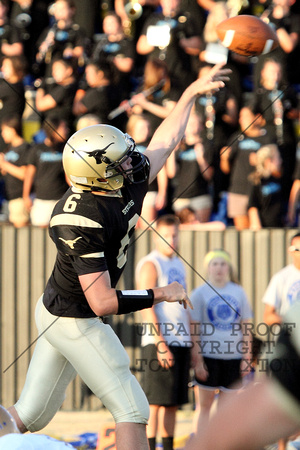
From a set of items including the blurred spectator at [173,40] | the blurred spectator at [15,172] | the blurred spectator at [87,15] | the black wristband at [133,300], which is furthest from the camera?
the blurred spectator at [87,15]

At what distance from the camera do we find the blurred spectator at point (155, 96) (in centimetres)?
782

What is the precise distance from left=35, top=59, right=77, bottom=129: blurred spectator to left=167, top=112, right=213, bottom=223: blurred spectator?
136cm

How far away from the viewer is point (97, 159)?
158 inches

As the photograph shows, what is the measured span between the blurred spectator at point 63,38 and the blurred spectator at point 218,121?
1.43 metres

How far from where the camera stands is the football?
5031 millimetres

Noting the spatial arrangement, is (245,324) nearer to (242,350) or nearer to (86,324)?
(242,350)

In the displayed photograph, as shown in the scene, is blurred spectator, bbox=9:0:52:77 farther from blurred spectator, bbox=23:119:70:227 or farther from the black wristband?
the black wristband

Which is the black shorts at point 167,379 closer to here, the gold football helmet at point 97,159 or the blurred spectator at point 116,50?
the gold football helmet at point 97,159

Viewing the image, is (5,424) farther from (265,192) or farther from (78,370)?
(265,192)

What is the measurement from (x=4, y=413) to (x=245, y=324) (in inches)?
155

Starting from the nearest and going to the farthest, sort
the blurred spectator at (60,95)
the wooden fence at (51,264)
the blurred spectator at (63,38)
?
1. the wooden fence at (51,264)
2. the blurred spectator at (60,95)
3. the blurred spectator at (63,38)

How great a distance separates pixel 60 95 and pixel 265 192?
240cm

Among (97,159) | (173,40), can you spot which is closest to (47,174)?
(173,40)

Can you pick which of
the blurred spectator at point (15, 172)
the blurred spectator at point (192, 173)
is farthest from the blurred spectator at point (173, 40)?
the blurred spectator at point (15, 172)
